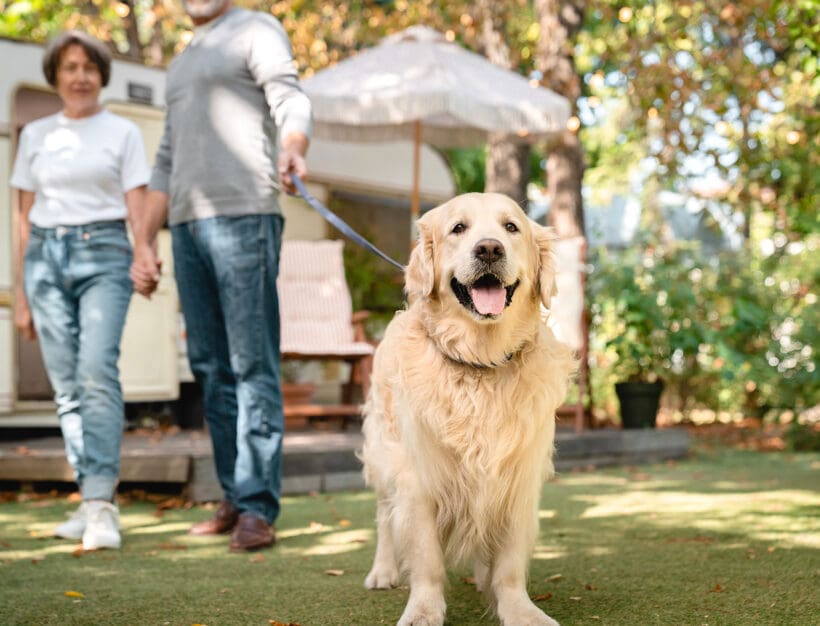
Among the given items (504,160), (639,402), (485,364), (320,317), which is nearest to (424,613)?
(485,364)

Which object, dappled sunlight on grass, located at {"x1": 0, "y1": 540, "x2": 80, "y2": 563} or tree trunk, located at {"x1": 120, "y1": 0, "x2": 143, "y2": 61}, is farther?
tree trunk, located at {"x1": 120, "y1": 0, "x2": 143, "y2": 61}

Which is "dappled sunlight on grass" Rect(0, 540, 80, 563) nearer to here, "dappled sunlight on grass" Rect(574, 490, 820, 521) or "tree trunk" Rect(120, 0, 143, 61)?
"dappled sunlight on grass" Rect(574, 490, 820, 521)

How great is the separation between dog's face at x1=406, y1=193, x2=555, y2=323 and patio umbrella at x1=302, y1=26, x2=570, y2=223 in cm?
426

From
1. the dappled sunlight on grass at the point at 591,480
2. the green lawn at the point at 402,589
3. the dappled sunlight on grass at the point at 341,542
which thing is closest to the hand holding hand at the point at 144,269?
the green lawn at the point at 402,589

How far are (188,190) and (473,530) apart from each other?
187 cm

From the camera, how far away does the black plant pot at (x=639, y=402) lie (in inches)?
326

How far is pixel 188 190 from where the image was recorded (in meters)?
4.00

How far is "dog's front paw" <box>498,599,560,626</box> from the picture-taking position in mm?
2707

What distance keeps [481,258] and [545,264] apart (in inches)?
13.1

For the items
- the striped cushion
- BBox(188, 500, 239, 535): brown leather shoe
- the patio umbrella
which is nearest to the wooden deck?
the striped cushion

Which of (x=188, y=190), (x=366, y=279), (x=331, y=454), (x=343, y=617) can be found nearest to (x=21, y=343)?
Answer: (x=366, y=279)

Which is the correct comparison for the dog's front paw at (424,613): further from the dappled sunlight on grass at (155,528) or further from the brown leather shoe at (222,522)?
the dappled sunlight on grass at (155,528)

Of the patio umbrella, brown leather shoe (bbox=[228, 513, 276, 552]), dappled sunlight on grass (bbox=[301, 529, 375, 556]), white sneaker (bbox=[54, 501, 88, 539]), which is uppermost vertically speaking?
the patio umbrella

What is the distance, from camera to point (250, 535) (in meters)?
3.96
